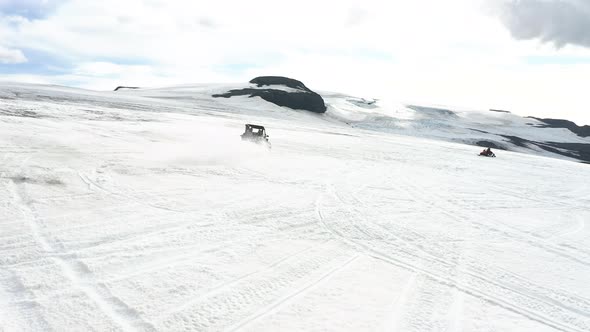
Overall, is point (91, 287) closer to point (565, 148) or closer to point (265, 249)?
point (265, 249)

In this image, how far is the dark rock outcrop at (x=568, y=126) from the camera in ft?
385

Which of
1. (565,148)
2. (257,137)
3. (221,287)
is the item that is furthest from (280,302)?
(565,148)

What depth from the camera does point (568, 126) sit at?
130 m

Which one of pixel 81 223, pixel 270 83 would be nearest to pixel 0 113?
pixel 81 223

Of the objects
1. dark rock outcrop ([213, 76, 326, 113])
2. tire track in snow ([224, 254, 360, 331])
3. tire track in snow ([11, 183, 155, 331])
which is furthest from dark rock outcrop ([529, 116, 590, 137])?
tire track in snow ([11, 183, 155, 331])

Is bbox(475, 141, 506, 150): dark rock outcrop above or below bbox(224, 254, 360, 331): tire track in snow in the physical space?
above

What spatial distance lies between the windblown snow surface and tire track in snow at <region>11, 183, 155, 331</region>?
26mm

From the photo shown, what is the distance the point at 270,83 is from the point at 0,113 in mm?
74294

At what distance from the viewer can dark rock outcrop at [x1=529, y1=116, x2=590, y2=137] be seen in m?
117

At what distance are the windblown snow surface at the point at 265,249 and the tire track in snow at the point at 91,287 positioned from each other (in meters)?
0.03

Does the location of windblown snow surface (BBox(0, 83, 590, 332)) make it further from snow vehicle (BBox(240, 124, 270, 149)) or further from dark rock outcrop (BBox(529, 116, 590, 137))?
dark rock outcrop (BBox(529, 116, 590, 137))

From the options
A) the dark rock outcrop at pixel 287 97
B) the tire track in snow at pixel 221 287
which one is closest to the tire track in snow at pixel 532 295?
the tire track in snow at pixel 221 287

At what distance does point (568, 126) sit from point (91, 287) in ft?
511

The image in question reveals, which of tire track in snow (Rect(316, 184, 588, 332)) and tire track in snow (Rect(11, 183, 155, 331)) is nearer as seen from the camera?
tire track in snow (Rect(11, 183, 155, 331))
